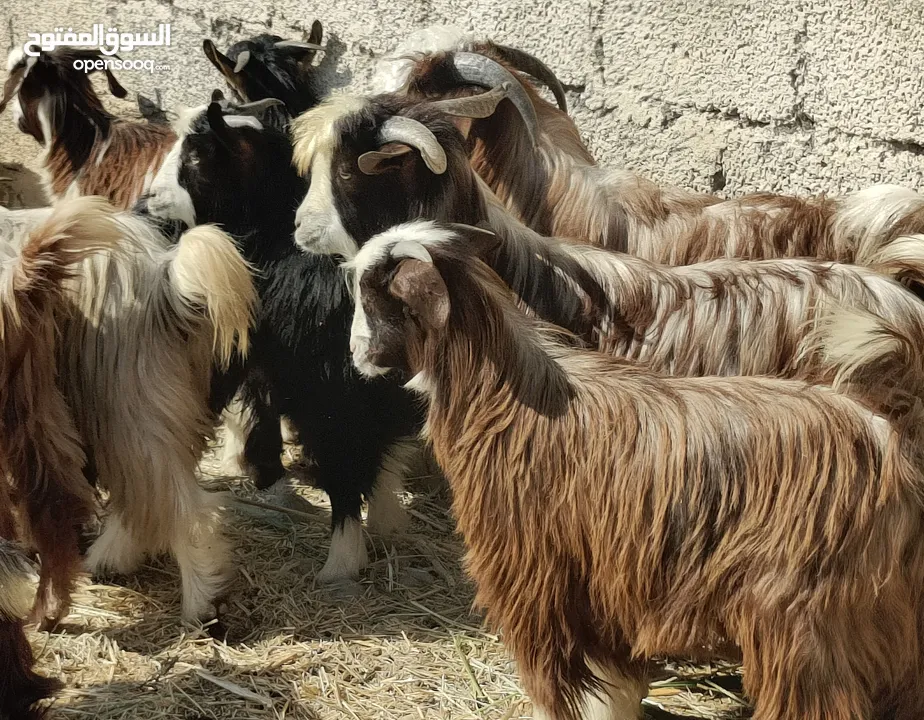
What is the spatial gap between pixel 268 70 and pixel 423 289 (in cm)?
315

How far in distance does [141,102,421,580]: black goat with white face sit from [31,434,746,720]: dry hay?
284 mm

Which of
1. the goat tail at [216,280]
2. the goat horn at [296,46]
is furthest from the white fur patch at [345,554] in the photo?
the goat horn at [296,46]

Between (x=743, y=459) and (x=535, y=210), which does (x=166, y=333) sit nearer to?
(x=535, y=210)

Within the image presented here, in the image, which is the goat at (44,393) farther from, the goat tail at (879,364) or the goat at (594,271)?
the goat tail at (879,364)

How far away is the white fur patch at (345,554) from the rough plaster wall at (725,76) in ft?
7.40

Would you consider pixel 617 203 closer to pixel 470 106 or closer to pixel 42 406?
pixel 470 106

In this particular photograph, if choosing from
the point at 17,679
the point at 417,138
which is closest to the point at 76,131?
the point at 417,138

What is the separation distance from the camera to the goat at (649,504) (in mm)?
2746

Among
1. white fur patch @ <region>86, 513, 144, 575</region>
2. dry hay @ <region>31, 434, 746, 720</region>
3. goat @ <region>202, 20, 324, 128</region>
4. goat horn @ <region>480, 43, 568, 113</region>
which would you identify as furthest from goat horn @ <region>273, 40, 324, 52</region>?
white fur patch @ <region>86, 513, 144, 575</region>

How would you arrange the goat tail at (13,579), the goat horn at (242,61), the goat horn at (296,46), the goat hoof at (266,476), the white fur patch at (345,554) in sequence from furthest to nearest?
1. the goat horn at (296,46)
2. the goat horn at (242,61)
3. the goat hoof at (266,476)
4. the white fur patch at (345,554)
5. the goat tail at (13,579)

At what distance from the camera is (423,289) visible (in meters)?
3.01

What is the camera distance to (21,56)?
6.07m

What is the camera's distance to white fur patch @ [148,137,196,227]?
4.49 m

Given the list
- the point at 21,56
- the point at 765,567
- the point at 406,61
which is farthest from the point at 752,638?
the point at 21,56
